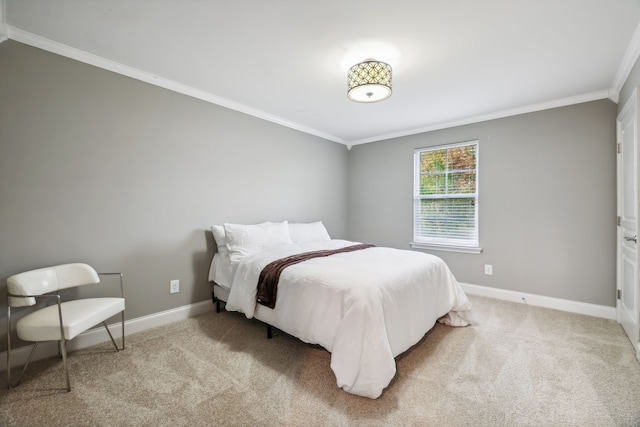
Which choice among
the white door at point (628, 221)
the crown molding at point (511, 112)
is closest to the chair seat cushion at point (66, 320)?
the white door at point (628, 221)

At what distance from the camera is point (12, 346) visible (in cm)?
201

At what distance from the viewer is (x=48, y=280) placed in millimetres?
2020

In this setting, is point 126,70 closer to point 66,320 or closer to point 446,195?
point 66,320

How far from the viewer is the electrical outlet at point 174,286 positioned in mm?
2852

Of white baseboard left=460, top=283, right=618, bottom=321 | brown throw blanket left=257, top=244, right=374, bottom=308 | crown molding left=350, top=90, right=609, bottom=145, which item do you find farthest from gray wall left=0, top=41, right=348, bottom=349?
white baseboard left=460, top=283, right=618, bottom=321

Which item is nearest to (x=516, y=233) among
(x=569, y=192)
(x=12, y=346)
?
(x=569, y=192)

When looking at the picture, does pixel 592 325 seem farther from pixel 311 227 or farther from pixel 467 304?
pixel 311 227

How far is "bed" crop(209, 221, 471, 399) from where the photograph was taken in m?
1.72

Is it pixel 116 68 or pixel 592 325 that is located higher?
pixel 116 68

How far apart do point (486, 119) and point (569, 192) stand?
4.25 feet

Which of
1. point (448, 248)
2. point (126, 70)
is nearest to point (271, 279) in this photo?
point (126, 70)

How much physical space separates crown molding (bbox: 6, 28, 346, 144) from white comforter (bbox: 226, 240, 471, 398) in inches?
73.1

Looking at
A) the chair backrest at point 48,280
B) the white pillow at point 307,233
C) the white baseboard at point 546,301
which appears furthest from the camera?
the white pillow at point 307,233

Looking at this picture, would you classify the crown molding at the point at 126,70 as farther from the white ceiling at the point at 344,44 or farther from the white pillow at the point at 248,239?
the white pillow at the point at 248,239
